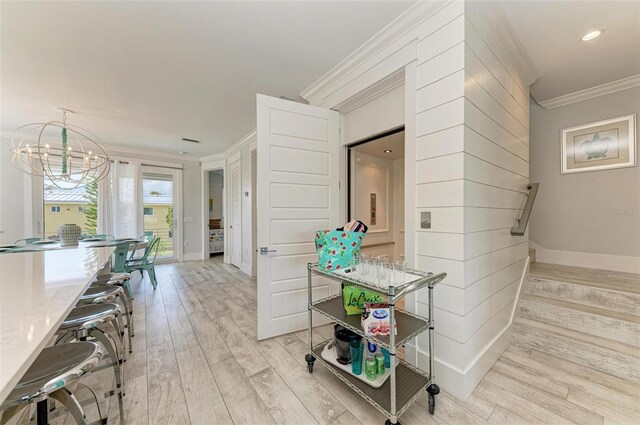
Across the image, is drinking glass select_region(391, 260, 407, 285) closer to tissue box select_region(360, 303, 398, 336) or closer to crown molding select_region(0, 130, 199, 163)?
tissue box select_region(360, 303, 398, 336)

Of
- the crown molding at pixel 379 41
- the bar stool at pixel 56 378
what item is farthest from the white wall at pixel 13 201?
the crown molding at pixel 379 41

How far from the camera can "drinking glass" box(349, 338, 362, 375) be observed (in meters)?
1.59

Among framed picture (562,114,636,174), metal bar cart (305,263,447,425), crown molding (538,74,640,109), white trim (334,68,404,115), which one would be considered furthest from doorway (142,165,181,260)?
framed picture (562,114,636,174)

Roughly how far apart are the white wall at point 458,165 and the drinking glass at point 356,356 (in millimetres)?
507

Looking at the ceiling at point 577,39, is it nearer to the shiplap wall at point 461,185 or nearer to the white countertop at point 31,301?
the shiplap wall at point 461,185

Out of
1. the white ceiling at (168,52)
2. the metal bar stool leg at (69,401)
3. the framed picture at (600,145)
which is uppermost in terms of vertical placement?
the white ceiling at (168,52)

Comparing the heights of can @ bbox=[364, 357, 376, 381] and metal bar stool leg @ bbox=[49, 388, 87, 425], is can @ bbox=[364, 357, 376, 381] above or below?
below

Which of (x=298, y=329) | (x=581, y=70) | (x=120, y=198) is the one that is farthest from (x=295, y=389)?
(x=120, y=198)

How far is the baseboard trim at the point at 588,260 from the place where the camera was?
2783 millimetres

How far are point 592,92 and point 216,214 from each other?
856cm

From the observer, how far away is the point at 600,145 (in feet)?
9.67

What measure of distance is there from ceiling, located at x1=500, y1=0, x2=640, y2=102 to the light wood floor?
268 cm

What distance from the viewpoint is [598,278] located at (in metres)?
2.57

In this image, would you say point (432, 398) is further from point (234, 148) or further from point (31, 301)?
point (234, 148)
